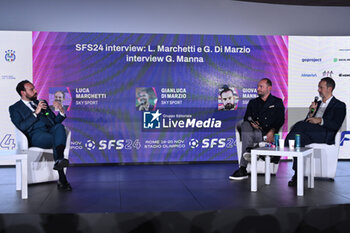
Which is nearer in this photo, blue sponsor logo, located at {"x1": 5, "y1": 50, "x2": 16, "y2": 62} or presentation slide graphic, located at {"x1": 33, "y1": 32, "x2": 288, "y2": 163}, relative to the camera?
blue sponsor logo, located at {"x1": 5, "y1": 50, "x2": 16, "y2": 62}

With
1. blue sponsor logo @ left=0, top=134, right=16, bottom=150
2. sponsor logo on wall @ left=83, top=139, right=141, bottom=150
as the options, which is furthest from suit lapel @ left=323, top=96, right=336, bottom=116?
blue sponsor logo @ left=0, top=134, right=16, bottom=150

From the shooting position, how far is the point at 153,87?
6.77m

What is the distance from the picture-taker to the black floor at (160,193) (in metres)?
3.87

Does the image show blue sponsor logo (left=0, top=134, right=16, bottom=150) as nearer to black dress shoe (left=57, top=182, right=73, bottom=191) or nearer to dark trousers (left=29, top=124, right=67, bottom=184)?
dark trousers (left=29, top=124, right=67, bottom=184)

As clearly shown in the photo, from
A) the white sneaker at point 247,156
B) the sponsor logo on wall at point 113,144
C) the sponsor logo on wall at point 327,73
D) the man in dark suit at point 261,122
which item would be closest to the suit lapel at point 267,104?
the man in dark suit at point 261,122

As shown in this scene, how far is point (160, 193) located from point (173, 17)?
372 centimetres

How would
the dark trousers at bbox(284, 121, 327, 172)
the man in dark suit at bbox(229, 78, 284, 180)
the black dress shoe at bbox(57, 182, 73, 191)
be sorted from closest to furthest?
the black dress shoe at bbox(57, 182, 73, 191), the dark trousers at bbox(284, 121, 327, 172), the man in dark suit at bbox(229, 78, 284, 180)

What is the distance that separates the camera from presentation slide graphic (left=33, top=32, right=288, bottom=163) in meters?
6.59

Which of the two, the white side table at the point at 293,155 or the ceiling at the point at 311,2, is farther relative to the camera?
the ceiling at the point at 311,2

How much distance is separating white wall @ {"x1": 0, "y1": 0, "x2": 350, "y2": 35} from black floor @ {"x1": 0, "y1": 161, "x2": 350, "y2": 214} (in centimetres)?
254

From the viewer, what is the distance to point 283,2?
7.32 m

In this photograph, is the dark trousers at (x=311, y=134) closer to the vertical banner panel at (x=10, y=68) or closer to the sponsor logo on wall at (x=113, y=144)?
the sponsor logo on wall at (x=113, y=144)

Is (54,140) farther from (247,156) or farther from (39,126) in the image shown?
(247,156)

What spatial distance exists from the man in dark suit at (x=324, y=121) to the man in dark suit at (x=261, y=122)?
321 mm
